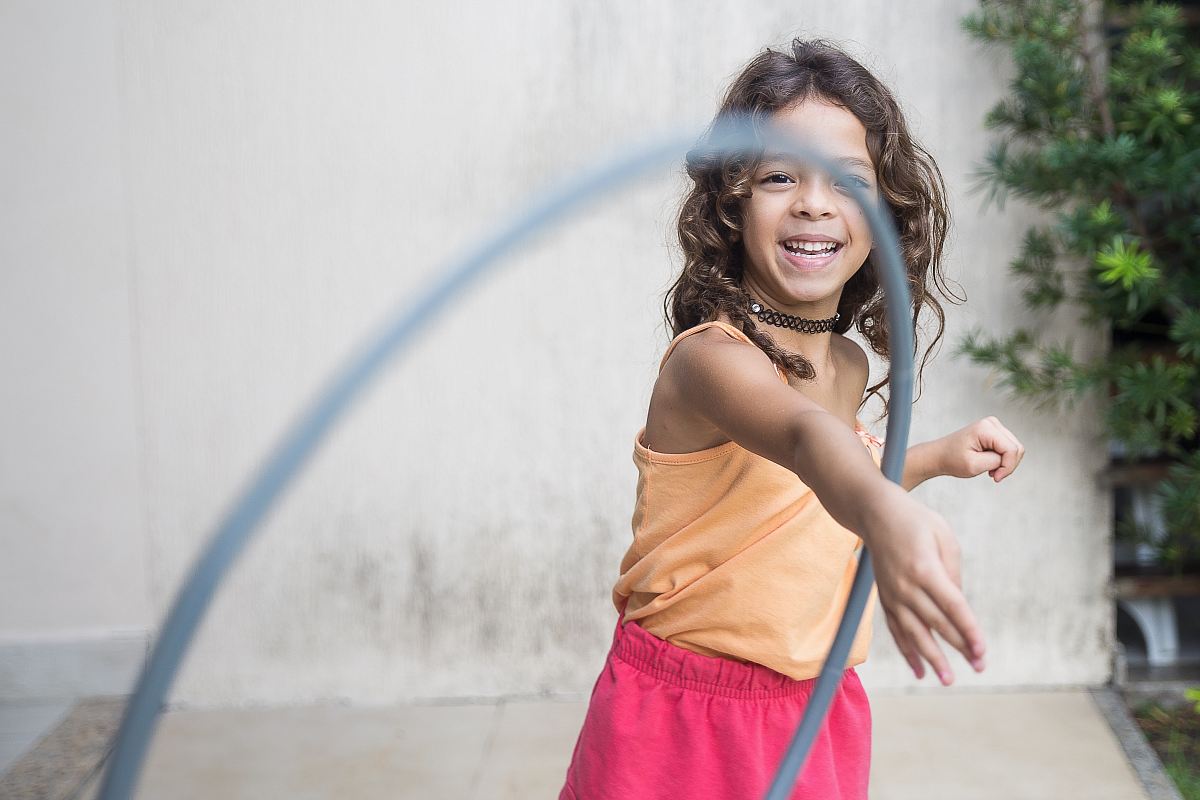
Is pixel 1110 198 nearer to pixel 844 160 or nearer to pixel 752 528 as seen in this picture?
pixel 844 160

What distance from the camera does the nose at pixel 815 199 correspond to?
1409 mm

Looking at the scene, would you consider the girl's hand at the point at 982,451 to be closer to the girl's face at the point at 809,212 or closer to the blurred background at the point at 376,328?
the girl's face at the point at 809,212

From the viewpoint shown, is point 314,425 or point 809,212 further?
point 809,212

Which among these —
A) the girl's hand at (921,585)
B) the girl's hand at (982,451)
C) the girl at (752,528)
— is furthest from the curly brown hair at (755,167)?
the girl's hand at (921,585)

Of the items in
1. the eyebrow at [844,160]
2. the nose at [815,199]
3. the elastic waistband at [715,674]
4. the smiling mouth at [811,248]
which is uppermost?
the eyebrow at [844,160]

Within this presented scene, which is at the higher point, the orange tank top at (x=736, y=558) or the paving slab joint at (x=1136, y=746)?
the orange tank top at (x=736, y=558)

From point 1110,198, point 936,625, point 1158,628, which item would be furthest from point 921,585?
point 1158,628

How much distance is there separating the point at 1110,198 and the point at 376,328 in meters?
1.83

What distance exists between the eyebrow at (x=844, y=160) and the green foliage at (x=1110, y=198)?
51.3 inches

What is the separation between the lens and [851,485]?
0.96 m

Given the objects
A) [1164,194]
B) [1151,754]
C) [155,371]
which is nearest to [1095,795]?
[1151,754]

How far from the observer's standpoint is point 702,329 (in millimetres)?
1363

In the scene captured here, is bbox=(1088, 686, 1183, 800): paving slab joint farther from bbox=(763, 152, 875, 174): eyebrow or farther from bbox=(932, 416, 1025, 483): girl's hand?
bbox=(763, 152, 875, 174): eyebrow

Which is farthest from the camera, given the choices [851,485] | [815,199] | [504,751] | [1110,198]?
[504,751]
